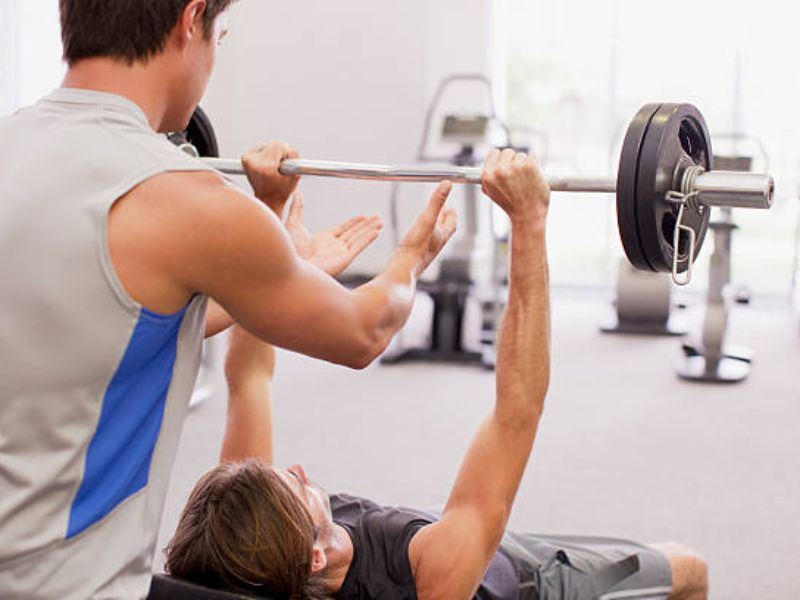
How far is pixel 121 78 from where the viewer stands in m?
1.12

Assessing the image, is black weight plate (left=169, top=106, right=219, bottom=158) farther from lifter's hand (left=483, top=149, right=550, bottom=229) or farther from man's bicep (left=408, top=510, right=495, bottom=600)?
man's bicep (left=408, top=510, right=495, bottom=600)

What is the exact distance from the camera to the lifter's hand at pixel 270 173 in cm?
163

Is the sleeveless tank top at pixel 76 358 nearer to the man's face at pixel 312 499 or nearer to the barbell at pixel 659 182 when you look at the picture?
the man's face at pixel 312 499

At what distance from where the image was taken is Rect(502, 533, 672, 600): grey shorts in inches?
70.9

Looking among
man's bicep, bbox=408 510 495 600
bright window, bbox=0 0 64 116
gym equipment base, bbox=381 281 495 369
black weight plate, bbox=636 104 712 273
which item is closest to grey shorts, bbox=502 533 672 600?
man's bicep, bbox=408 510 495 600

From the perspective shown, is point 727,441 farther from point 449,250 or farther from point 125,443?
point 125,443

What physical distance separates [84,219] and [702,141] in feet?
3.32

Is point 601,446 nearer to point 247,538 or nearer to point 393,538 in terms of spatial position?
point 393,538

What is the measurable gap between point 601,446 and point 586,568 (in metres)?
1.76

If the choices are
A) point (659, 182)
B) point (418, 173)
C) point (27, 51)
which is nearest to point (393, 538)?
point (418, 173)

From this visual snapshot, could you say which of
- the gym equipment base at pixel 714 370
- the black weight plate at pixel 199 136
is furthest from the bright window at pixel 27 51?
the gym equipment base at pixel 714 370

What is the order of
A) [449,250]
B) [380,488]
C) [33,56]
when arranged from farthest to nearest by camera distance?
[449,250] < [33,56] < [380,488]

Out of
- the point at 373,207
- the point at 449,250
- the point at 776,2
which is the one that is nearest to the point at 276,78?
the point at 373,207

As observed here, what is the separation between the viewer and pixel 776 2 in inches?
246
